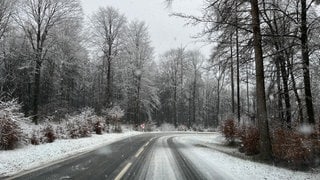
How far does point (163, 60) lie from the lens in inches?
2389

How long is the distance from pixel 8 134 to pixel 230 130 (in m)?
12.7

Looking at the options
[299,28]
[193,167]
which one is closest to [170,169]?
[193,167]

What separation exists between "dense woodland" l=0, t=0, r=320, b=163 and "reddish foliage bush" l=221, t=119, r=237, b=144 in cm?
105

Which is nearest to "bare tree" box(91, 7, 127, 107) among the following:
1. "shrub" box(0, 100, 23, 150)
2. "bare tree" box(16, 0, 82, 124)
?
"bare tree" box(16, 0, 82, 124)

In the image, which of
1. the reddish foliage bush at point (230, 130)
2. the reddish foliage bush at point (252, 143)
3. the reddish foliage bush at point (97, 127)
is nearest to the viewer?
the reddish foliage bush at point (252, 143)

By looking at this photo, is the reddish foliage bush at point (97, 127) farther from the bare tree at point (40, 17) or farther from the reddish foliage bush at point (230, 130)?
the reddish foliage bush at point (230, 130)

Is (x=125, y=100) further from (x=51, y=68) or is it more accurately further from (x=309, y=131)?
(x=309, y=131)

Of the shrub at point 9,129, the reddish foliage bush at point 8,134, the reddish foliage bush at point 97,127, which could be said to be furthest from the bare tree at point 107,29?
the reddish foliage bush at point 8,134

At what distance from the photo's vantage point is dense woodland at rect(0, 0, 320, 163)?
12.7 meters

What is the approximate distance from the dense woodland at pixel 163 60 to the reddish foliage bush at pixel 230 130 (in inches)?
41.3

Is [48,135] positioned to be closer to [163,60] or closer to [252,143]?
[252,143]

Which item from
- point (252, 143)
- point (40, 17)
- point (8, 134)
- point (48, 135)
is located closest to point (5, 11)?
point (40, 17)

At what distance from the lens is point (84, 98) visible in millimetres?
54750

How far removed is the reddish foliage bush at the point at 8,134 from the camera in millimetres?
13047
